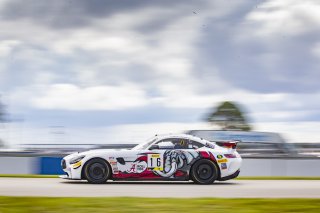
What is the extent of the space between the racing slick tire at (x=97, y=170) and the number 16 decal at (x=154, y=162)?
1.00 m

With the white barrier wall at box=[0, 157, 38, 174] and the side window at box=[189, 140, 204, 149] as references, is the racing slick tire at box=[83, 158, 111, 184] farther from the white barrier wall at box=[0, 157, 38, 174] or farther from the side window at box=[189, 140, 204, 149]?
the white barrier wall at box=[0, 157, 38, 174]

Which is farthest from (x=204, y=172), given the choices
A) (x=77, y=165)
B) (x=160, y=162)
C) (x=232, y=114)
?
(x=232, y=114)

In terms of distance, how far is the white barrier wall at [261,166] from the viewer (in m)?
23.8

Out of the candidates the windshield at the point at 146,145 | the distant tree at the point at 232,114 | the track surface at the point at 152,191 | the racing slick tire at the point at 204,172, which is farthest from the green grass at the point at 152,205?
the distant tree at the point at 232,114

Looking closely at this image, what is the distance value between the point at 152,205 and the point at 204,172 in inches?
236

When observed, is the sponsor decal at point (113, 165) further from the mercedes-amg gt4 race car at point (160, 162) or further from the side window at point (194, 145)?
the side window at point (194, 145)

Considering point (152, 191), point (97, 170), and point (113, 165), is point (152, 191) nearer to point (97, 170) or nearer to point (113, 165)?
point (113, 165)

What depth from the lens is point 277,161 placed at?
88.4 ft

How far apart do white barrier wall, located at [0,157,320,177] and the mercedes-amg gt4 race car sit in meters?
8.51

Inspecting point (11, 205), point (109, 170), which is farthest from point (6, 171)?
point (11, 205)

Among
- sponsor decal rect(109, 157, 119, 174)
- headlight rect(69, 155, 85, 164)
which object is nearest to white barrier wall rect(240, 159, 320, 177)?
sponsor decal rect(109, 157, 119, 174)

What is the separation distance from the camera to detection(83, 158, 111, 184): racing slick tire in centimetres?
1503

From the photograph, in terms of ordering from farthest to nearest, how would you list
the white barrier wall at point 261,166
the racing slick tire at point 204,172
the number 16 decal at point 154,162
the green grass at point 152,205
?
the white barrier wall at point 261,166
the racing slick tire at point 204,172
the number 16 decal at point 154,162
the green grass at point 152,205

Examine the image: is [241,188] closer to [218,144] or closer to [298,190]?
[298,190]
